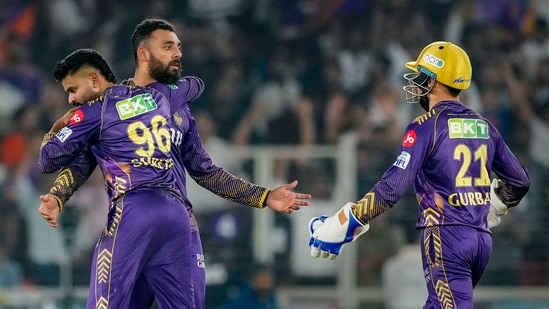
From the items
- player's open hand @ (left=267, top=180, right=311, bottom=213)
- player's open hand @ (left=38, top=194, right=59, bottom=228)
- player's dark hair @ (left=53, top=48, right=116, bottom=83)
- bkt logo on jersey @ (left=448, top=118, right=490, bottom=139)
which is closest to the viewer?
player's open hand @ (left=38, top=194, right=59, bottom=228)

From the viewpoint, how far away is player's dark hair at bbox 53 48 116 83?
6.30 meters

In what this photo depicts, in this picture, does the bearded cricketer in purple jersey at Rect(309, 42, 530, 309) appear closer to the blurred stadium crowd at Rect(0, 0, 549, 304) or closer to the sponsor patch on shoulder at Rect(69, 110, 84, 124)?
the sponsor patch on shoulder at Rect(69, 110, 84, 124)

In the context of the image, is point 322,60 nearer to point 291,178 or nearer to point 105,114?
point 291,178

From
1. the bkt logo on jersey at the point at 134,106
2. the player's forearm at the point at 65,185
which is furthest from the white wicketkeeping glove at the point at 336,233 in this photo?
the player's forearm at the point at 65,185

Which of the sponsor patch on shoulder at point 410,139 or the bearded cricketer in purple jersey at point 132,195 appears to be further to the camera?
the sponsor patch on shoulder at point 410,139

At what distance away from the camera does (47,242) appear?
1130cm

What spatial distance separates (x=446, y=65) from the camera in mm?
6410

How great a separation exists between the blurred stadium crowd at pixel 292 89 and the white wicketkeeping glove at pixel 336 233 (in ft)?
15.6

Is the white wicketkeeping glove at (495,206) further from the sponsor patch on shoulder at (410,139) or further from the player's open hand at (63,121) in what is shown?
the player's open hand at (63,121)

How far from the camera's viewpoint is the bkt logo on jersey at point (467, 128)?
6199mm

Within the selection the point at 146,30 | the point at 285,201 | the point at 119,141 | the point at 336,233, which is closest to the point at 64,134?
the point at 119,141

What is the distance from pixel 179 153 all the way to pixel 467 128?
5.49 ft

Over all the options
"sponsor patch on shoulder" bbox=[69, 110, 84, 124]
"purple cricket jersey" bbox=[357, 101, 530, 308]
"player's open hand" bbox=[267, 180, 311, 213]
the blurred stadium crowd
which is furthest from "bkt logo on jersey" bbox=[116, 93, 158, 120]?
the blurred stadium crowd

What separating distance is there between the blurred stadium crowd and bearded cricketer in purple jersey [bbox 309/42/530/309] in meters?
Result: 4.81
